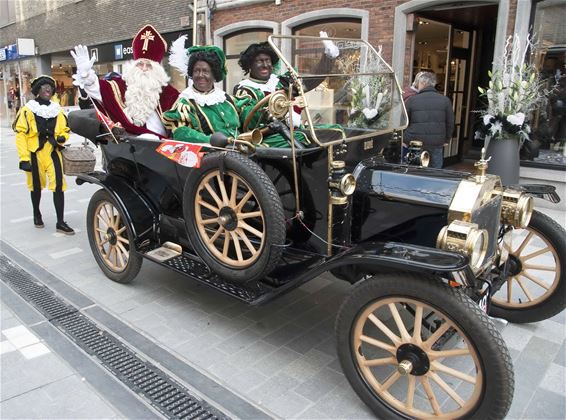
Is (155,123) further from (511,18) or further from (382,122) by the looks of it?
(511,18)

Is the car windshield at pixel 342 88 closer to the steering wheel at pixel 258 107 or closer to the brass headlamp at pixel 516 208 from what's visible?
the steering wheel at pixel 258 107

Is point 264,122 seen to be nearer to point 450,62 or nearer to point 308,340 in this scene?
point 308,340

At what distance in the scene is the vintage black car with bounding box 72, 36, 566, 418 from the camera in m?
2.18

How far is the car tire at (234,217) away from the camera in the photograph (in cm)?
262

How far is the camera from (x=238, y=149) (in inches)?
113

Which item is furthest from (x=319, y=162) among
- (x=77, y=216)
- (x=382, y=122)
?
(x=77, y=216)

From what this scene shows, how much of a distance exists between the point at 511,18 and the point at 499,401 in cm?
592

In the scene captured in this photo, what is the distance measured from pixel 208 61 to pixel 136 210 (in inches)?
49.4

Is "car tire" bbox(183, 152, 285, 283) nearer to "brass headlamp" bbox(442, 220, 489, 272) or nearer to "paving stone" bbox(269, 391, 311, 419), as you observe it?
"paving stone" bbox(269, 391, 311, 419)

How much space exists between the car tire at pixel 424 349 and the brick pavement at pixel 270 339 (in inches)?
9.8

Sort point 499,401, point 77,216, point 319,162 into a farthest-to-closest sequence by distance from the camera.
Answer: point 77,216 → point 319,162 → point 499,401

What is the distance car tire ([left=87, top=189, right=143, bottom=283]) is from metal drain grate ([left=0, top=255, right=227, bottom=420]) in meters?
0.48

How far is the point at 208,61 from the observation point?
142 inches

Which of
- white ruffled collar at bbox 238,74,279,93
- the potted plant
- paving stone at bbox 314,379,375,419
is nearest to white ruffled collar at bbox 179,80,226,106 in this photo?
white ruffled collar at bbox 238,74,279,93
